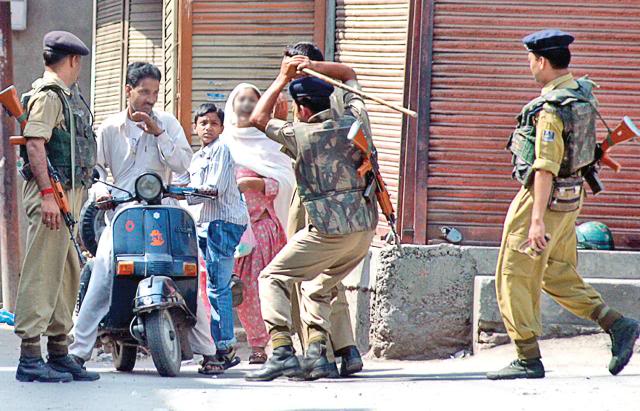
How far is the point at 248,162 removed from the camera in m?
8.19

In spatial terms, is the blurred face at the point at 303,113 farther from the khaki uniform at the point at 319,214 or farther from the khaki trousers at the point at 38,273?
the khaki trousers at the point at 38,273

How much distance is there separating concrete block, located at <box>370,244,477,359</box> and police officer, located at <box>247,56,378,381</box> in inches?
51.2

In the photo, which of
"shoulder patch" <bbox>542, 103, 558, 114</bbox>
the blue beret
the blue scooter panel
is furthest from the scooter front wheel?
the blue beret

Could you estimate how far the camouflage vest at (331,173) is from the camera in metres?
6.72

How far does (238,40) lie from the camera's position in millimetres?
9711

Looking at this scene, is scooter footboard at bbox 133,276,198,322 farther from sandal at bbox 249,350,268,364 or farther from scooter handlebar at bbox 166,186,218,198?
sandal at bbox 249,350,268,364

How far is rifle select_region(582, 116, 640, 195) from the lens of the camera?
256 inches

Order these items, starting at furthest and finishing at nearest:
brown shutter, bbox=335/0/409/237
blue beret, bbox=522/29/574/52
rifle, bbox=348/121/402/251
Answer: brown shutter, bbox=335/0/409/237 → rifle, bbox=348/121/402/251 → blue beret, bbox=522/29/574/52

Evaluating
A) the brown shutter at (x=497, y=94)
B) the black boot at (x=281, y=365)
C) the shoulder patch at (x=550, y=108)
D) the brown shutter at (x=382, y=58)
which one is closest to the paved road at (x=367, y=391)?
the black boot at (x=281, y=365)

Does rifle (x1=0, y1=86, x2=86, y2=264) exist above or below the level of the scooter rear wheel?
above

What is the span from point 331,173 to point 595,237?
217 cm

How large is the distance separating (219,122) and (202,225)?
61 centimetres

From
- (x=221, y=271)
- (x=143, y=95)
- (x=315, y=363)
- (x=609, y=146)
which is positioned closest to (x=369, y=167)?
(x=315, y=363)

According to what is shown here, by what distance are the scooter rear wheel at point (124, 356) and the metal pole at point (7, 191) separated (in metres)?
4.42
